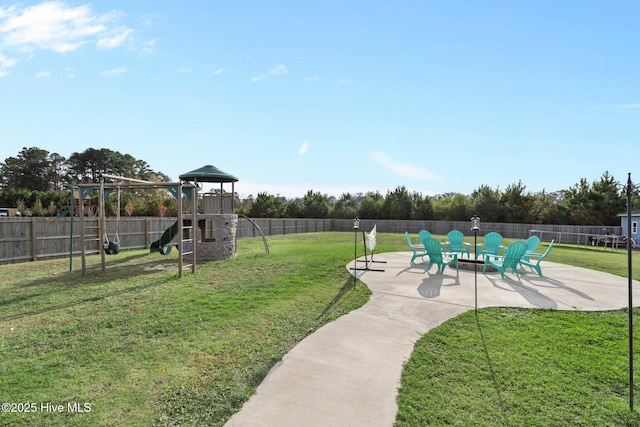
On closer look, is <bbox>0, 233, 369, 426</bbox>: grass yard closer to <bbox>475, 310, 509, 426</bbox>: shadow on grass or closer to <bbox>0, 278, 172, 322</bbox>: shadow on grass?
<bbox>0, 278, 172, 322</bbox>: shadow on grass

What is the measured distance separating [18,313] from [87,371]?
9.80 feet

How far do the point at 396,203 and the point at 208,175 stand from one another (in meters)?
24.3

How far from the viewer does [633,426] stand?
260 centimetres

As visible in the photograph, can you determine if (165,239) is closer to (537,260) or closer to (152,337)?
(152,337)

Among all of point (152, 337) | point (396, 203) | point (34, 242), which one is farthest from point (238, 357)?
point (396, 203)

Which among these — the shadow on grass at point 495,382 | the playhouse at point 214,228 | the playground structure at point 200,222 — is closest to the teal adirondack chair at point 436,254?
the shadow on grass at point 495,382

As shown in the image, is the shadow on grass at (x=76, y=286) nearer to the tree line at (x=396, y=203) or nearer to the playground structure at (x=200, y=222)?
the playground structure at (x=200, y=222)

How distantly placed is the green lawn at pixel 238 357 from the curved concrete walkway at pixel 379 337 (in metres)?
0.19

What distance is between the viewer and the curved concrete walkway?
2607 mm

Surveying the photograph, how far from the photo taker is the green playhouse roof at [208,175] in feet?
37.9

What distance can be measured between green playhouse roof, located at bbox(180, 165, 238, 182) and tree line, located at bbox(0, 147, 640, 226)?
36.0ft

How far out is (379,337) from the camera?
13.3ft

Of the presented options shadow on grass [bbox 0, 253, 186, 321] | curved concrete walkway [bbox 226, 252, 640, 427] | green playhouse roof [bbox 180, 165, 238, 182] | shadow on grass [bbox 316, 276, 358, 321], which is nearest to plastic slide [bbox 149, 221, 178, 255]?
shadow on grass [bbox 0, 253, 186, 321]

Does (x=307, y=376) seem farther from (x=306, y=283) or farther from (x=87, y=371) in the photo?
(x=306, y=283)
